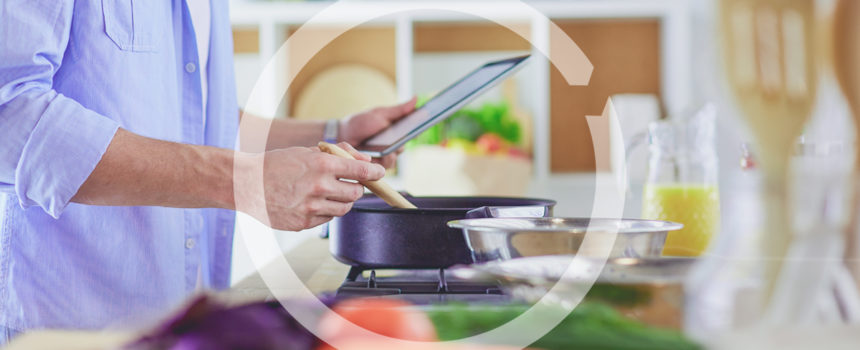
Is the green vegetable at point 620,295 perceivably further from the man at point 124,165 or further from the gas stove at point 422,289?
the man at point 124,165

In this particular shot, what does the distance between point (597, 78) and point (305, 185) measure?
2.78 meters

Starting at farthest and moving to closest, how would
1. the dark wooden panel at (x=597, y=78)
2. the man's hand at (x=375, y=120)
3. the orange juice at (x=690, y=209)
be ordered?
the dark wooden panel at (x=597, y=78)
the man's hand at (x=375, y=120)
the orange juice at (x=690, y=209)

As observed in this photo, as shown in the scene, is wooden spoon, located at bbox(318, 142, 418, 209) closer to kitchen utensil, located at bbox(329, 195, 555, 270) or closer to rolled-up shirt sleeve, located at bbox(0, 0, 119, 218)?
kitchen utensil, located at bbox(329, 195, 555, 270)

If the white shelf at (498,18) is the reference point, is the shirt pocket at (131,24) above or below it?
below

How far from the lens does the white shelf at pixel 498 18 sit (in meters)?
3.45

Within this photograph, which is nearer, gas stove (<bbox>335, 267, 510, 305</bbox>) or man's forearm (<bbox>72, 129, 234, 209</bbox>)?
gas stove (<bbox>335, 267, 510, 305</bbox>)

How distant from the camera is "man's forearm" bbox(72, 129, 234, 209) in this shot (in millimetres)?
1045

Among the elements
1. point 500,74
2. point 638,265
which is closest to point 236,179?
point 500,74

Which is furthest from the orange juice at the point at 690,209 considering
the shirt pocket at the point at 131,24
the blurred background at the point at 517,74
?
the blurred background at the point at 517,74

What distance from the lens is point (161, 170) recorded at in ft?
3.43

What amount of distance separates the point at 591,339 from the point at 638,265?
21cm

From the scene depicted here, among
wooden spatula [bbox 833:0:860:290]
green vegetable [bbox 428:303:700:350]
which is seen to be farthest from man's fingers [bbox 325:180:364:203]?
wooden spatula [bbox 833:0:860:290]

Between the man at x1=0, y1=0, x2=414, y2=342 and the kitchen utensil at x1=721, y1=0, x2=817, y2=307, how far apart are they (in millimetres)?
465

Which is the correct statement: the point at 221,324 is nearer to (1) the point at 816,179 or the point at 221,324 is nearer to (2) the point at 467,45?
(1) the point at 816,179
